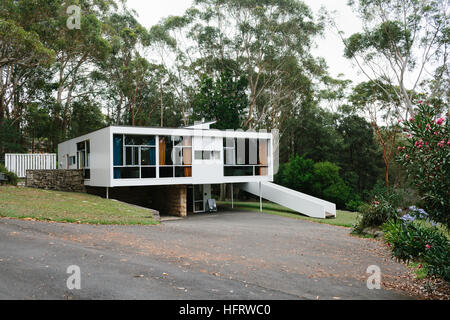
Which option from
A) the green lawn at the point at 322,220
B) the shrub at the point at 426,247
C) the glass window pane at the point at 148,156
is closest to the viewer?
the shrub at the point at 426,247

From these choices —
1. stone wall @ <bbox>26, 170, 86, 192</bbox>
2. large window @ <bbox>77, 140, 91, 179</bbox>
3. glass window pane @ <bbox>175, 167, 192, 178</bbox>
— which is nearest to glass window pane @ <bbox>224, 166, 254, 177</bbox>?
glass window pane @ <bbox>175, 167, 192, 178</bbox>

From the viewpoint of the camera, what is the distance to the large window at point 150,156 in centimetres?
1705

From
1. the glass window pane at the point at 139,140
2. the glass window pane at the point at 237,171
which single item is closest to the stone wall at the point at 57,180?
the glass window pane at the point at 139,140

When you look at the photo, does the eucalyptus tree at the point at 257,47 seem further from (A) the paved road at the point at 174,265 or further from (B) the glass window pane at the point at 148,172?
(A) the paved road at the point at 174,265

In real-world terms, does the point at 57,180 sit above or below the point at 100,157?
below

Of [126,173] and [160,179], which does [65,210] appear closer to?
[126,173]

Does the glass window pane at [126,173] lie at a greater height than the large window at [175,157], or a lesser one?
lesser

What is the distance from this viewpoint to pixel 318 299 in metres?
5.18

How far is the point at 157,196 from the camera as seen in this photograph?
21016mm

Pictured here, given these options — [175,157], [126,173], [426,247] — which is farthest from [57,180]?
[426,247]

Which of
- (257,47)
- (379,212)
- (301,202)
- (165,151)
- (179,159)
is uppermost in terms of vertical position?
(257,47)

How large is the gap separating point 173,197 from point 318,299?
15.0 m

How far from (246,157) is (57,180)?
423 inches

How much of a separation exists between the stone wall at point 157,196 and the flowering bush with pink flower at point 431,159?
1465cm
